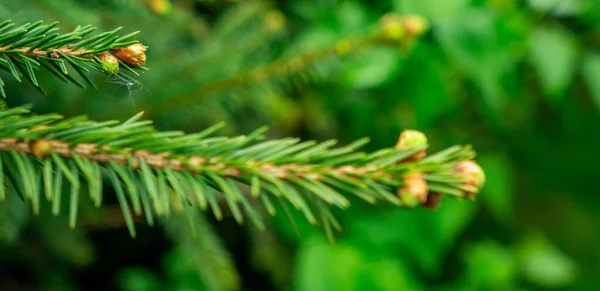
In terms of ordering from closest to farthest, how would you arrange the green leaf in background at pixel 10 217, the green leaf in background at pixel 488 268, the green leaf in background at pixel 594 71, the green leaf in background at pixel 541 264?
the green leaf in background at pixel 10 217
the green leaf in background at pixel 594 71
the green leaf in background at pixel 488 268
the green leaf in background at pixel 541 264

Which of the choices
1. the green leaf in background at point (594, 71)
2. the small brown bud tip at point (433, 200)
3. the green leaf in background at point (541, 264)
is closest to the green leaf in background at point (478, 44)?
the green leaf in background at point (594, 71)

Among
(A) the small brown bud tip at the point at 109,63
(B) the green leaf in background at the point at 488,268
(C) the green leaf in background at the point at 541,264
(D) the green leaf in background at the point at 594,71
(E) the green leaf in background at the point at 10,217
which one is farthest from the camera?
(C) the green leaf in background at the point at 541,264

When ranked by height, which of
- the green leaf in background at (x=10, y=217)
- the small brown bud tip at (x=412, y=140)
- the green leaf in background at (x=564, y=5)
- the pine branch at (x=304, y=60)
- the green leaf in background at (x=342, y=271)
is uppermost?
A: the green leaf in background at (x=564, y=5)

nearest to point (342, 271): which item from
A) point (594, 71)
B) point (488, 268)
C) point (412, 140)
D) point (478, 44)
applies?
point (488, 268)

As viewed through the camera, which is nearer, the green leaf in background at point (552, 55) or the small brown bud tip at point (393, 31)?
the small brown bud tip at point (393, 31)

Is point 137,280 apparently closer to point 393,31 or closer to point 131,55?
point 393,31

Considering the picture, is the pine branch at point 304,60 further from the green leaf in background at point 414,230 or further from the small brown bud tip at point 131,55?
the green leaf in background at point 414,230

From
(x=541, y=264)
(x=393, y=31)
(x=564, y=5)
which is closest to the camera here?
(x=393, y=31)

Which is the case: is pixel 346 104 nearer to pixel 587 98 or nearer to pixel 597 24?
pixel 597 24
